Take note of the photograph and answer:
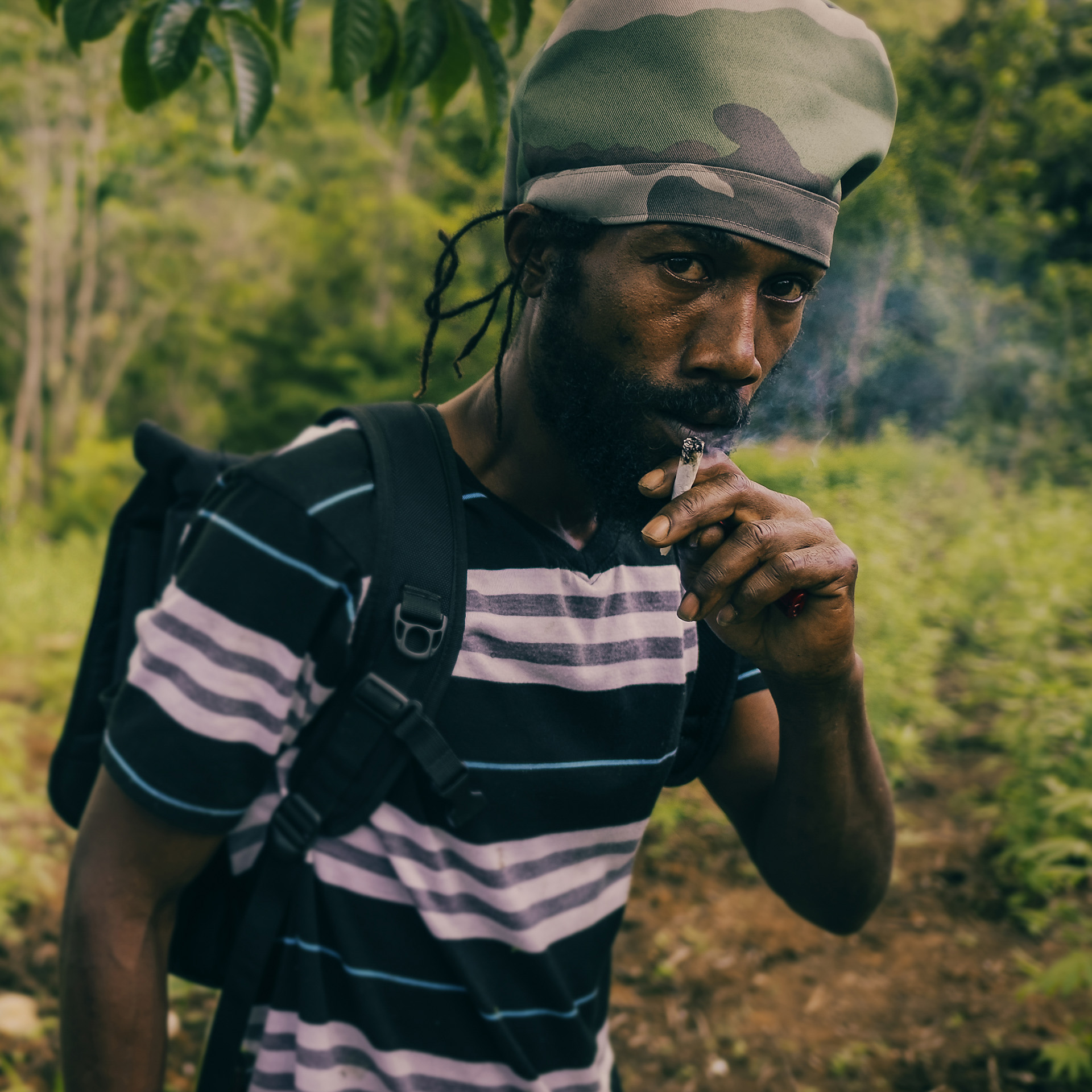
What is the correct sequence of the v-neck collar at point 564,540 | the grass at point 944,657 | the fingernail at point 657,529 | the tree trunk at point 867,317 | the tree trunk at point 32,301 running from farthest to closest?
the tree trunk at point 32,301 < the grass at point 944,657 < the tree trunk at point 867,317 < the v-neck collar at point 564,540 < the fingernail at point 657,529

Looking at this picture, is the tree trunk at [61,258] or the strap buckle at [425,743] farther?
the tree trunk at [61,258]

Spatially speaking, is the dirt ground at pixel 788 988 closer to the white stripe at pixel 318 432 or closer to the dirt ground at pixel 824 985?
the dirt ground at pixel 824 985

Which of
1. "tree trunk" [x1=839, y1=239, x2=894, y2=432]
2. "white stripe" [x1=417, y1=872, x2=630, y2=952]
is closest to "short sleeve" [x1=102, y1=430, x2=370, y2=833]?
"white stripe" [x1=417, y1=872, x2=630, y2=952]

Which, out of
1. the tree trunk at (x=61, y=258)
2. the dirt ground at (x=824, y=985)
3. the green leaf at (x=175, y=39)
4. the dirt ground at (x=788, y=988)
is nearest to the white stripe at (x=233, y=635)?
the green leaf at (x=175, y=39)

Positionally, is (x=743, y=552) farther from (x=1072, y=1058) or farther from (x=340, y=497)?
(x=1072, y=1058)

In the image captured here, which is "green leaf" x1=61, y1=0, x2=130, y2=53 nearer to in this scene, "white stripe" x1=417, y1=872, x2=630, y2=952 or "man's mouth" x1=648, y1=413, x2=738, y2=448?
"man's mouth" x1=648, y1=413, x2=738, y2=448

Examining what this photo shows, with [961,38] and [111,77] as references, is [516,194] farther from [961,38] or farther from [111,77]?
[111,77]

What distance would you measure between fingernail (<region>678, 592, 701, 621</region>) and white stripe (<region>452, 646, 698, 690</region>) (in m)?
0.20

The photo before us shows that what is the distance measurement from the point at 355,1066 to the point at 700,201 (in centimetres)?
121

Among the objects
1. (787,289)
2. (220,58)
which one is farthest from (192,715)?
(220,58)

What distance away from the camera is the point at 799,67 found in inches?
46.8

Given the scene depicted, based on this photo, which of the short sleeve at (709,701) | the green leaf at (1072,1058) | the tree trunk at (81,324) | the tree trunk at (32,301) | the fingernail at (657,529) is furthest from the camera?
the tree trunk at (81,324)

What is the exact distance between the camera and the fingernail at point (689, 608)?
3.68ft

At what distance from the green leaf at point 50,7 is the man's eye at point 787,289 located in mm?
1297
